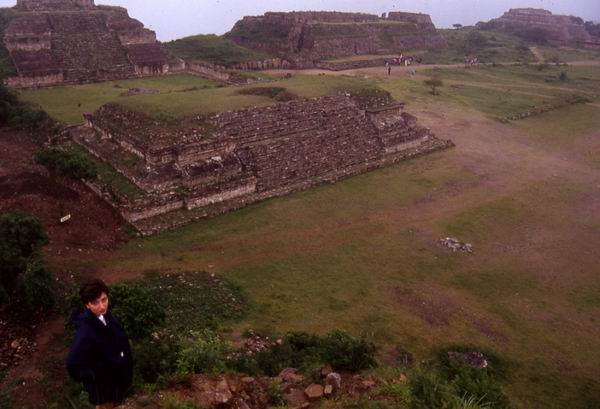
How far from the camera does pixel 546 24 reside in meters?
68.4

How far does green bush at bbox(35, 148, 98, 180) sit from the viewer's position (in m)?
14.1

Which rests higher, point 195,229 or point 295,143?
point 295,143

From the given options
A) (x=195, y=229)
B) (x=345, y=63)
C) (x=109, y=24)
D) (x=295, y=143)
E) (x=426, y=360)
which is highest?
(x=109, y=24)

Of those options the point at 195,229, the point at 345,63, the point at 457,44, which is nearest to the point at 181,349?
the point at 195,229

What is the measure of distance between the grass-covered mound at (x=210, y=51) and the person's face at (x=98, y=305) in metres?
33.7

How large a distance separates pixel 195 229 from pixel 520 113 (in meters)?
24.0

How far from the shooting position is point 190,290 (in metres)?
10.8

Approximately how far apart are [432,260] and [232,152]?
771cm

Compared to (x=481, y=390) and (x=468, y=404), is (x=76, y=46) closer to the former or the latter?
(x=481, y=390)

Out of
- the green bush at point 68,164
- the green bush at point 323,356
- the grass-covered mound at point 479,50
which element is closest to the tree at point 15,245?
the green bush at point 68,164

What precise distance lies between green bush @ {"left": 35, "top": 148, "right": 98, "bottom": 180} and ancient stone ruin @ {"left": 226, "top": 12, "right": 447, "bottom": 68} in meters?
27.0

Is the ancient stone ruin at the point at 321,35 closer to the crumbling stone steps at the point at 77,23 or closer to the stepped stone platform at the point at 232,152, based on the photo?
the crumbling stone steps at the point at 77,23

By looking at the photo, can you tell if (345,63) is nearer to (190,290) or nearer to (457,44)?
(457,44)

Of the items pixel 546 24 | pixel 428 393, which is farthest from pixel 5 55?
pixel 546 24
